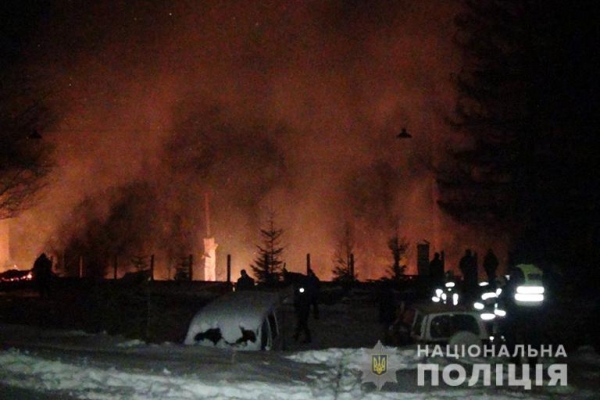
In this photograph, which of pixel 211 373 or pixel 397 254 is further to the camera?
pixel 397 254

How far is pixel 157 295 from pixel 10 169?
7.30m

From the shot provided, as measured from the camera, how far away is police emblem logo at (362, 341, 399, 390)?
9921mm

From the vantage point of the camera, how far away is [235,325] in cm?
1259

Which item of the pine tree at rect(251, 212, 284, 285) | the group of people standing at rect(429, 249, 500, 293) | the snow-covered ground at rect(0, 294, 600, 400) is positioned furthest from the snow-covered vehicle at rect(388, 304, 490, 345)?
the pine tree at rect(251, 212, 284, 285)

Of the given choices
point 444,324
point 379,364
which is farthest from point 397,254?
point 379,364

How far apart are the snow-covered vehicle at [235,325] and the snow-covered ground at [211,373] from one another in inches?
26.2

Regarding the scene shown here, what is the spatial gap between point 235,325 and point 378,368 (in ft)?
10.1

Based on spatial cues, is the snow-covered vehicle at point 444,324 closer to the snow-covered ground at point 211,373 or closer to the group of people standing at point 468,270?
the snow-covered ground at point 211,373

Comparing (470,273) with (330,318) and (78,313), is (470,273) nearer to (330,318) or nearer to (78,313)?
(330,318)

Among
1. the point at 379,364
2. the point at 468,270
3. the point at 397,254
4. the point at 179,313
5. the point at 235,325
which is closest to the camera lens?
the point at 379,364

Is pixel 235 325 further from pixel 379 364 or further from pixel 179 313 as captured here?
pixel 179 313

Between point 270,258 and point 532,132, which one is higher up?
point 532,132

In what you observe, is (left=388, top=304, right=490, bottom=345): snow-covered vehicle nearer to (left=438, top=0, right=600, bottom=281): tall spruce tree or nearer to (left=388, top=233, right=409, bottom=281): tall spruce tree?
(left=438, top=0, right=600, bottom=281): tall spruce tree

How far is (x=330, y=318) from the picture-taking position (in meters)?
22.7
